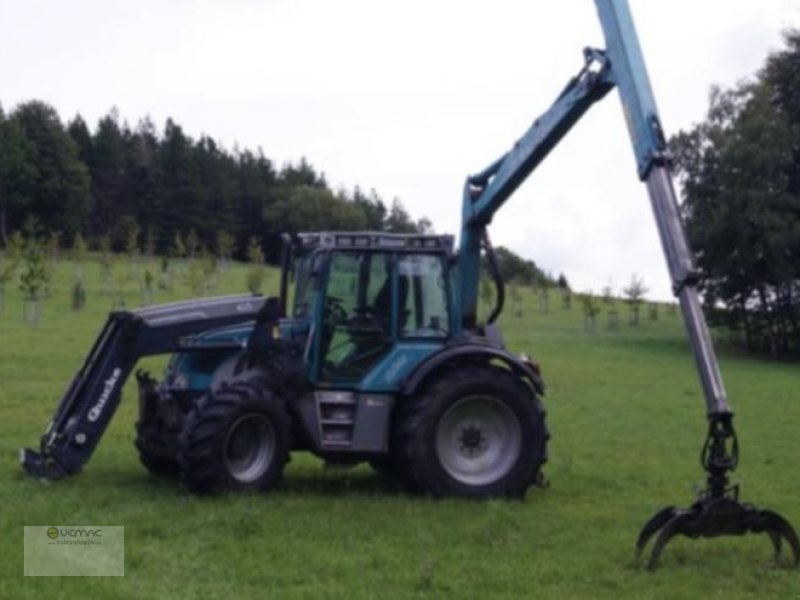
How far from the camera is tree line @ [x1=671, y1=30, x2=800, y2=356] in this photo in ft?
130

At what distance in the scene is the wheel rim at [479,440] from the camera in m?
12.1

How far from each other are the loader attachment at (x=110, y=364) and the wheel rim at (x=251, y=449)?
0.95 metres

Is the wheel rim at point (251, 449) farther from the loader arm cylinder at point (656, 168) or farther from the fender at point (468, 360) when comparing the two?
the loader arm cylinder at point (656, 168)

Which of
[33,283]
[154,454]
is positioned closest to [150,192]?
[33,283]

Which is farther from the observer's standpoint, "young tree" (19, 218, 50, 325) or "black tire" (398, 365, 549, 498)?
"young tree" (19, 218, 50, 325)

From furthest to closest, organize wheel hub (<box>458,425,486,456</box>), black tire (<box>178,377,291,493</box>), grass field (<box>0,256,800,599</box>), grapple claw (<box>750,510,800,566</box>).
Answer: wheel hub (<box>458,425,486,456</box>) < black tire (<box>178,377,291,493</box>) < grapple claw (<box>750,510,800,566</box>) < grass field (<box>0,256,800,599</box>)

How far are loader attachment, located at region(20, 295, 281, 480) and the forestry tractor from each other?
0.5 inches

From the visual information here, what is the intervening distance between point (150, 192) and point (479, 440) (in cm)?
7668

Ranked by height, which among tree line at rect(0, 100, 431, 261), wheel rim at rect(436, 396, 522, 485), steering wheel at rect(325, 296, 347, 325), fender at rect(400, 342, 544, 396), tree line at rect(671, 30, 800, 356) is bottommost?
wheel rim at rect(436, 396, 522, 485)

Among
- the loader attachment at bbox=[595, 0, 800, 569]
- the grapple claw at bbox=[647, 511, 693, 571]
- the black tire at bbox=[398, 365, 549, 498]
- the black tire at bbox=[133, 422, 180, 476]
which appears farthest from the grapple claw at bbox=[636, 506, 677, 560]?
the black tire at bbox=[133, 422, 180, 476]

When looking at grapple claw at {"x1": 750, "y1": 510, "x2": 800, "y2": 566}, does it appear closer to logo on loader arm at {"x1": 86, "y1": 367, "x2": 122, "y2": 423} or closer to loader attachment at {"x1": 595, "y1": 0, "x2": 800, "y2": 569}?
loader attachment at {"x1": 595, "y1": 0, "x2": 800, "y2": 569}

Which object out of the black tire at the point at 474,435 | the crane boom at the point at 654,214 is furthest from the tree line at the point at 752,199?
the black tire at the point at 474,435

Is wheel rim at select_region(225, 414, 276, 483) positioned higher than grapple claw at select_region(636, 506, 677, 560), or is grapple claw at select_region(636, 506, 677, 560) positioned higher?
wheel rim at select_region(225, 414, 276, 483)

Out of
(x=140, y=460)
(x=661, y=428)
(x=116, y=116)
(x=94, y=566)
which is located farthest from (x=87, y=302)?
(x=116, y=116)
